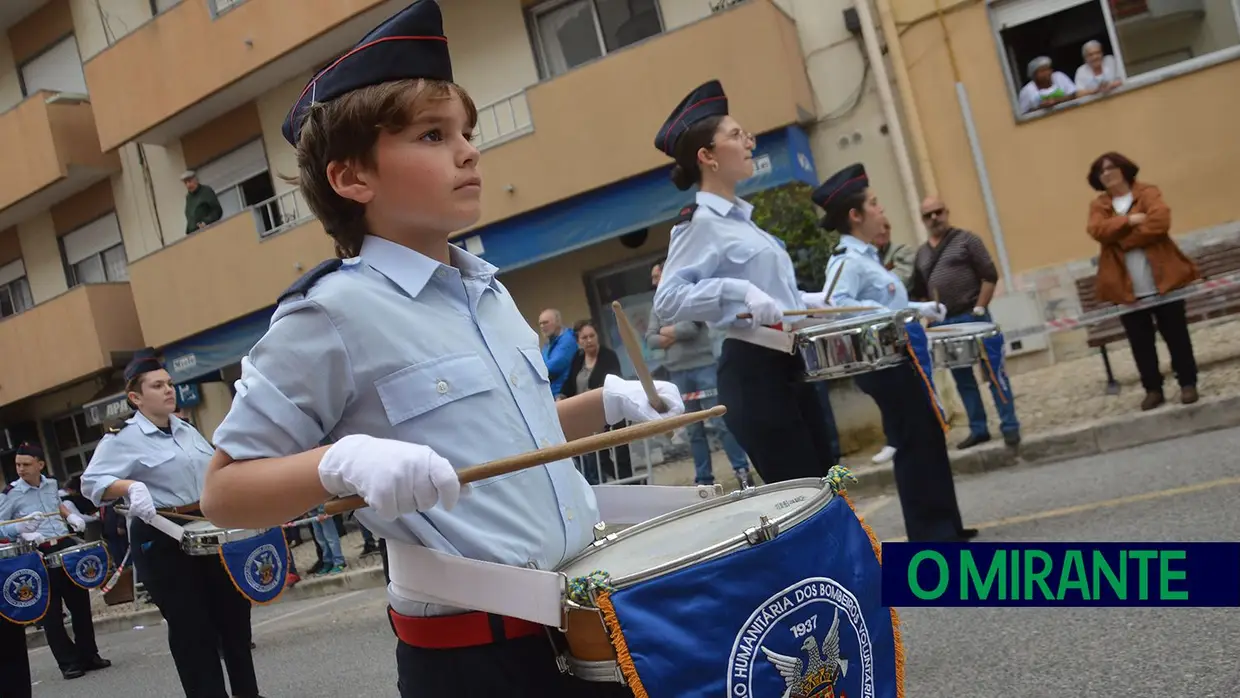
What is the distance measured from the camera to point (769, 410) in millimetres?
4293

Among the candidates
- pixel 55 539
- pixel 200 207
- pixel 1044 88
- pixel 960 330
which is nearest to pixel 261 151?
pixel 200 207

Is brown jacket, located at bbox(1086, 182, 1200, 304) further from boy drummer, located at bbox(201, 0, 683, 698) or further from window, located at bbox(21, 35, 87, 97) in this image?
window, located at bbox(21, 35, 87, 97)

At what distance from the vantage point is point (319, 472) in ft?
5.57

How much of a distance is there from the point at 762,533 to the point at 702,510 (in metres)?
0.43

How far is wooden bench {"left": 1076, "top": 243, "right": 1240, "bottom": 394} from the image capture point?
29.0 feet

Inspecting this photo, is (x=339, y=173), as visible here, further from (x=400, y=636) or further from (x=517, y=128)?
(x=517, y=128)

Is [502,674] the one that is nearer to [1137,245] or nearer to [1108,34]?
[1137,245]

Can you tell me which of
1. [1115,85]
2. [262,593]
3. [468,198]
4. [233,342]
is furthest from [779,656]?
[233,342]

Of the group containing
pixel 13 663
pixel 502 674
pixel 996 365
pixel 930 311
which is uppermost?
pixel 930 311

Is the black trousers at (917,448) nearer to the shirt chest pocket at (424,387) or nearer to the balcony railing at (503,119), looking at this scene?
the shirt chest pocket at (424,387)

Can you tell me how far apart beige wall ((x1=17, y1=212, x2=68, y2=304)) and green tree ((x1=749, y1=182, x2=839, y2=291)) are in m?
15.0

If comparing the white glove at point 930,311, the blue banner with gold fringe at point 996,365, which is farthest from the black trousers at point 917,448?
the blue banner with gold fringe at point 996,365

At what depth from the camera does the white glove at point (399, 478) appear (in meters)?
1.60

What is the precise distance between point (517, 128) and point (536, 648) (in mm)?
12851
